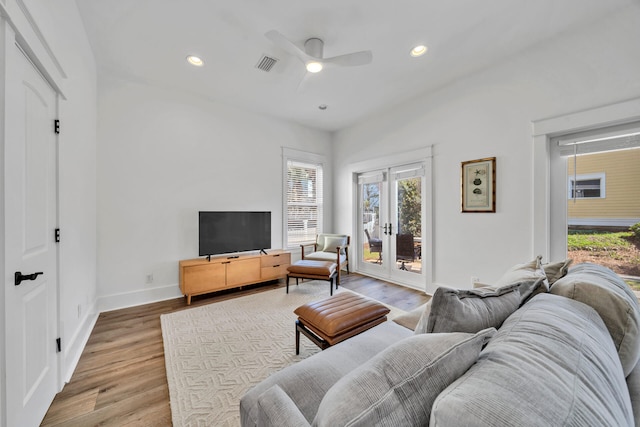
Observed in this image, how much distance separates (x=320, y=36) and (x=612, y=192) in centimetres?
327

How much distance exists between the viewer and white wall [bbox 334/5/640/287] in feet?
7.38

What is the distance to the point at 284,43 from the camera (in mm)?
2189

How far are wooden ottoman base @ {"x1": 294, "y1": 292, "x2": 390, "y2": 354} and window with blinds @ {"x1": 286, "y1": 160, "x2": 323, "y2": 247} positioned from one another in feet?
9.09

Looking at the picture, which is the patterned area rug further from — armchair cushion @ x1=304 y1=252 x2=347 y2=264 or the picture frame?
the picture frame

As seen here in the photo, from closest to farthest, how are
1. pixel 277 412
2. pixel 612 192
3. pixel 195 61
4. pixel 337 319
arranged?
pixel 277 412 → pixel 337 319 → pixel 612 192 → pixel 195 61

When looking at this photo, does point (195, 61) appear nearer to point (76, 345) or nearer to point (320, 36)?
point (320, 36)

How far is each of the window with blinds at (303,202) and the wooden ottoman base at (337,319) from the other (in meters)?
2.77

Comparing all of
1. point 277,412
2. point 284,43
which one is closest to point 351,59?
point 284,43

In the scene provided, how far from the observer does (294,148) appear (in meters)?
4.80

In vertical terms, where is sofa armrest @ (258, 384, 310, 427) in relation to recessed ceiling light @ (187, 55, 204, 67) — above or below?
below

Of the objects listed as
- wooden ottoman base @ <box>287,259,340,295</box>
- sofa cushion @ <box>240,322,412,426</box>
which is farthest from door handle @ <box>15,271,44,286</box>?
wooden ottoman base @ <box>287,259,340,295</box>

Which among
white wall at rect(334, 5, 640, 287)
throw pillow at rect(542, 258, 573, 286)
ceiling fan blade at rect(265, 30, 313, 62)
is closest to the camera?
throw pillow at rect(542, 258, 573, 286)

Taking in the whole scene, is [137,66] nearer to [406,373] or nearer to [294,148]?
[294,148]

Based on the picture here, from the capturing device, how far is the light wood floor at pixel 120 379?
5.01 feet
